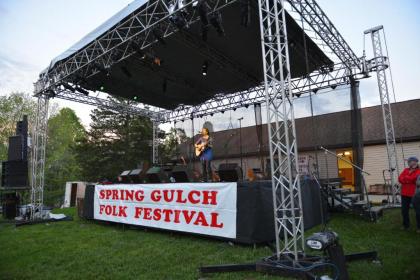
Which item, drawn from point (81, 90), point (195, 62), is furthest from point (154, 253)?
point (81, 90)

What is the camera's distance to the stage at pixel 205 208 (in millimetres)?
4668

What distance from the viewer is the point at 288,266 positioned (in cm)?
343

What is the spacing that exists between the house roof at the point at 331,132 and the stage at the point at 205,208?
1.39m

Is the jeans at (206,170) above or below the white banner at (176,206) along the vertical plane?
above

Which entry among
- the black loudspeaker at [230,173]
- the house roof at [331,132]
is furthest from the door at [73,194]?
the black loudspeaker at [230,173]

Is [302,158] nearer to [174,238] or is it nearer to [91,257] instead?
[174,238]

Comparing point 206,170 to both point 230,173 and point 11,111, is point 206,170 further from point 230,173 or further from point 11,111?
point 11,111

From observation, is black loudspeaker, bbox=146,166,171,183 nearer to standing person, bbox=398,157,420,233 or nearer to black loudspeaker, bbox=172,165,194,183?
black loudspeaker, bbox=172,165,194,183

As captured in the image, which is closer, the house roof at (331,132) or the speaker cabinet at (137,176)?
the speaker cabinet at (137,176)

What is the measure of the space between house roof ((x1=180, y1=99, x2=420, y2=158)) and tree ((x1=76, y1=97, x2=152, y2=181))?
8.77m

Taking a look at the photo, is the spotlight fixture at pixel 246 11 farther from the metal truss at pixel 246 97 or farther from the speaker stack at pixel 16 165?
the speaker stack at pixel 16 165

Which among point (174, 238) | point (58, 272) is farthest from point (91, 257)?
point (174, 238)

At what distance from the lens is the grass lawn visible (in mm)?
3545

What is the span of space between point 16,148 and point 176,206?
6842mm
